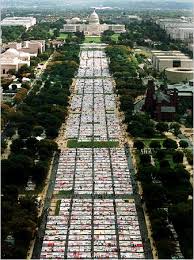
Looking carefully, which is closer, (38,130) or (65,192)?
(65,192)

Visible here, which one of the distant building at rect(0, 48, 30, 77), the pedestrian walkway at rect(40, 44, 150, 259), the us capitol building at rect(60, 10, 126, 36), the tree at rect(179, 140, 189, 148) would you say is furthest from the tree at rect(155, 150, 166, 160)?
the us capitol building at rect(60, 10, 126, 36)

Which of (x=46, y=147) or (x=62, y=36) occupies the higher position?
(x=62, y=36)

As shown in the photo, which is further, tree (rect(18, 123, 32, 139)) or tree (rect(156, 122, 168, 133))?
tree (rect(156, 122, 168, 133))

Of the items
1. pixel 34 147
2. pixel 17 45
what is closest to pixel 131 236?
pixel 34 147

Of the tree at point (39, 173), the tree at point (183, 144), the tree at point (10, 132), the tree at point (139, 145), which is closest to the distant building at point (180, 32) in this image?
the tree at point (183, 144)

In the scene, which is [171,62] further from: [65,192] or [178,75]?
[65,192]

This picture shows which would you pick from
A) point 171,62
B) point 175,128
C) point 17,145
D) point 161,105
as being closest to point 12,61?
point 171,62

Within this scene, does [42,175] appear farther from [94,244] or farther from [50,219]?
[94,244]

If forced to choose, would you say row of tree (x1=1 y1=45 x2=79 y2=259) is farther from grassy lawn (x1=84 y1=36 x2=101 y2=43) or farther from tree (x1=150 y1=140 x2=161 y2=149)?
grassy lawn (x1=84 y1=36 x2=101 y2=43)
